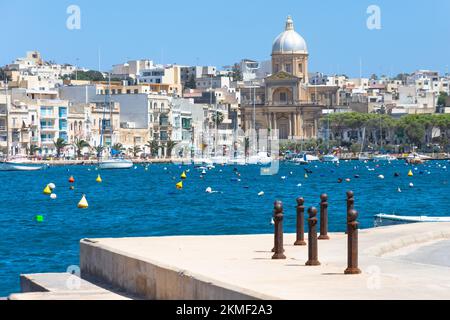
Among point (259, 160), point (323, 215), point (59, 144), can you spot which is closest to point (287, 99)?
point (259, 160)

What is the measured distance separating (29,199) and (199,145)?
94.5 m

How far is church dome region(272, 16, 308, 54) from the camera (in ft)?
600

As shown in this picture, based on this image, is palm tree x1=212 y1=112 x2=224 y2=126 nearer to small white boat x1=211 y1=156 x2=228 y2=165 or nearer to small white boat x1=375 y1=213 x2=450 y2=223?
small white boat x1=211 y1=156 x2=228 y2=165

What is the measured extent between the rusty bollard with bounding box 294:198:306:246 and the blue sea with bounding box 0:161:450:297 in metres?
6.02

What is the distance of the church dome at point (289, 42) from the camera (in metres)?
183

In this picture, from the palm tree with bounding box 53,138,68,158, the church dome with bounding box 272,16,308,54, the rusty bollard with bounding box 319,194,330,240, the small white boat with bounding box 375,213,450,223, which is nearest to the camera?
the rusty bollard with bounding box 319,194,330,240

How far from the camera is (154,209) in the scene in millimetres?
51844

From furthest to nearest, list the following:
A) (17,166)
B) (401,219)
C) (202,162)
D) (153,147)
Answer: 1. (153,147)
2. (202,162)
3. (17,166)
4. (401,219)

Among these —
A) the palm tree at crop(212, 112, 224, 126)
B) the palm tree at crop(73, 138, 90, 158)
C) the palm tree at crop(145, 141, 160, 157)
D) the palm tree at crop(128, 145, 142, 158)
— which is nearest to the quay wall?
the palm tree at crop(73, 138, 90, 158)

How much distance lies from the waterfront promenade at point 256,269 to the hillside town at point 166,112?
110097 mm

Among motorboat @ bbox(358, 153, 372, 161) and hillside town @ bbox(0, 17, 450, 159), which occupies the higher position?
hillside town @ bbox(0, 17, 450, 159)

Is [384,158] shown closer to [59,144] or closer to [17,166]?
[59,144]

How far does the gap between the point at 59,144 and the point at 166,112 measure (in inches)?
862
